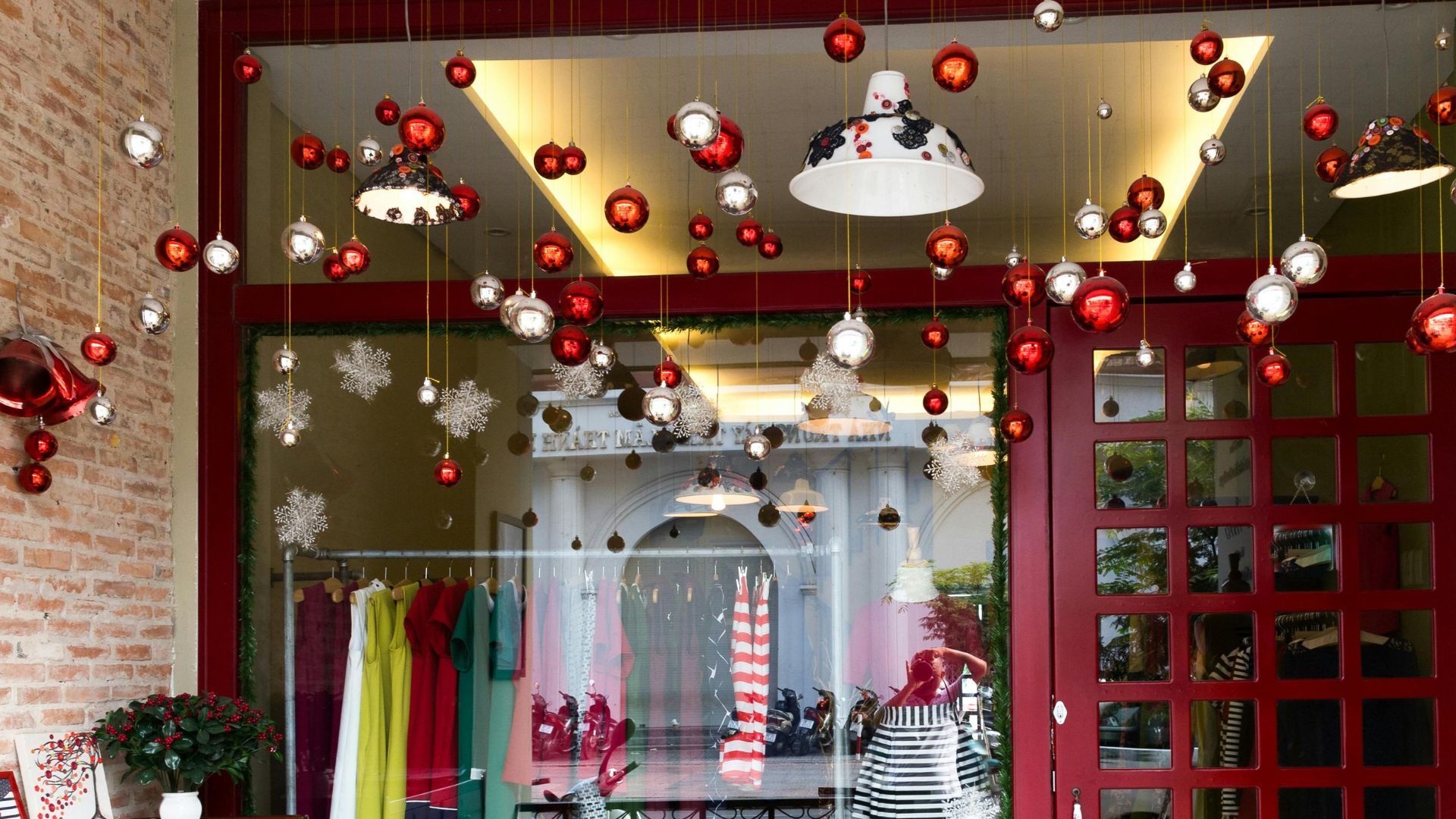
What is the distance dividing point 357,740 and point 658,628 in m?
1.05

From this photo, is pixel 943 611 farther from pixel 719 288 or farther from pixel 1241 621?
pixel 719 288

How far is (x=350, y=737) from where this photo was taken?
4.50 meters

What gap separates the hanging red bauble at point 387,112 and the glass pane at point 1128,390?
7.62ft

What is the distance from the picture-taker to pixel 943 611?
440 cm

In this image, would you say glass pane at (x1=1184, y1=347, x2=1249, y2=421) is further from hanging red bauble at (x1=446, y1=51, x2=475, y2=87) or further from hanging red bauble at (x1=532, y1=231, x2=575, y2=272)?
hanging red bauble at (x1=446, y1=51, x2=475, y2=87)

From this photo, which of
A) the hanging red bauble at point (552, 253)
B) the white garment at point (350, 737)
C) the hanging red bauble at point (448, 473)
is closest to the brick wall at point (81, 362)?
the white garment at point (350, 737)

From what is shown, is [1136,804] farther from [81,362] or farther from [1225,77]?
[81,362]

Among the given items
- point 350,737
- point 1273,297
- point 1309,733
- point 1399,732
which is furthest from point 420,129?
point 1399,732

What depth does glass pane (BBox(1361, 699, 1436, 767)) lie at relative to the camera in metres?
4.26

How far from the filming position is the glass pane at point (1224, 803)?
4.27 meters

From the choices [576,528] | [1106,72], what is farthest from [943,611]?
[1106,72]

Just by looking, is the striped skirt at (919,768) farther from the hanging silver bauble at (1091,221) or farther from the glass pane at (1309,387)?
the hanging silver bauble at (1091,221)

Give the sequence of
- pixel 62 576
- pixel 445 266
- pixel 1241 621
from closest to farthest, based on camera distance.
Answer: pixel 62 576 < pixel 1241 621 < pixel 445 266

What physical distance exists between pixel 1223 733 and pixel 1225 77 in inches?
85.6
